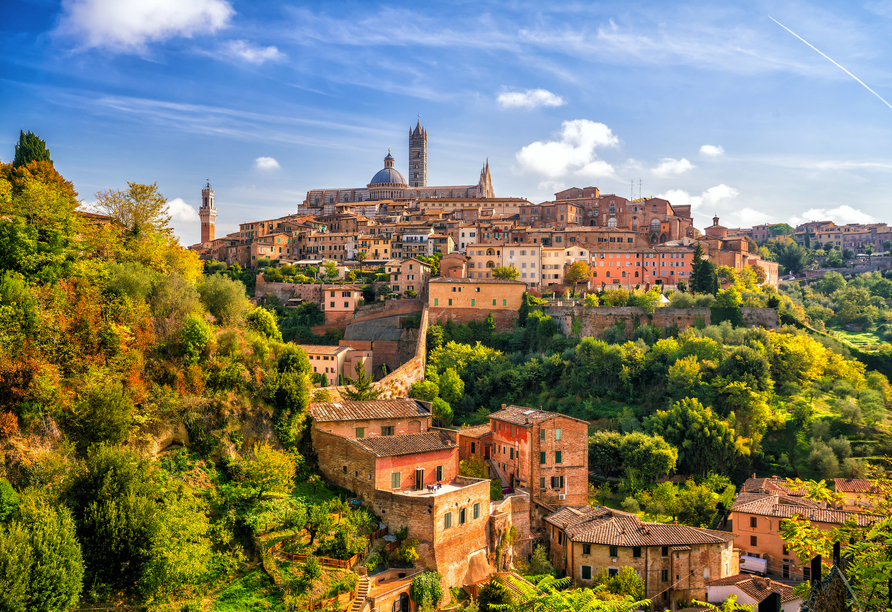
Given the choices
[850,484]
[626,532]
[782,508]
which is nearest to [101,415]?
[626,532]

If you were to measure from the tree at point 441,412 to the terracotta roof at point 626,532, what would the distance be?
12.7m

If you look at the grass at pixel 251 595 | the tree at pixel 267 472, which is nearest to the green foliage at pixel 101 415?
the tree at pixel 267 472

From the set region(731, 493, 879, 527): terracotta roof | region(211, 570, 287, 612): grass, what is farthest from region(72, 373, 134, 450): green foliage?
region(731, 493, 879, 527): terracotta roof

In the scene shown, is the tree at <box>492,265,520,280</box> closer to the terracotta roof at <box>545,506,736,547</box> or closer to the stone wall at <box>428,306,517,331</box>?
the stone wall at <box>428,306,517,331</box>

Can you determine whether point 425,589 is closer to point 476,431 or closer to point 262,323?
point 476,431

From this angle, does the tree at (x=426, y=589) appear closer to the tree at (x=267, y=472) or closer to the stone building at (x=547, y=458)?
the tree at (x=267, y=472)

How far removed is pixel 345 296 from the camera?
57281mm

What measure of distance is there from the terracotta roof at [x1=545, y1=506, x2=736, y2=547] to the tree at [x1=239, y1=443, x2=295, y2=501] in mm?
11842

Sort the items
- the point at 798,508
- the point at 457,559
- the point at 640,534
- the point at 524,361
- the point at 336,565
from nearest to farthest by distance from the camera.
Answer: the point at 336,565, the point at 457,559, the point at 640,534, the point at 798,508, the point at 524,361

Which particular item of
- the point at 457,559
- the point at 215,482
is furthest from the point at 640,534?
the point at 215,482

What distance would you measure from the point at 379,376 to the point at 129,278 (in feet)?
91.9

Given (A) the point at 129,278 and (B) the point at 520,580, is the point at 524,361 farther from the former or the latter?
(A) the point at 129,278

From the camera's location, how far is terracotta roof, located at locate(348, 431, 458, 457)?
2520 cm

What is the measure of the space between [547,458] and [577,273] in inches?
1314
